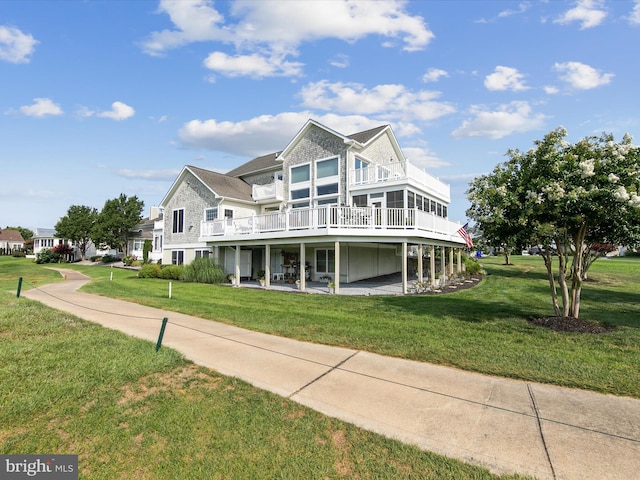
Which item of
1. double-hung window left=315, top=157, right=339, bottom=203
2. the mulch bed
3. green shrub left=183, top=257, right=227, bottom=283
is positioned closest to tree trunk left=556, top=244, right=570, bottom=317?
the mulch bed

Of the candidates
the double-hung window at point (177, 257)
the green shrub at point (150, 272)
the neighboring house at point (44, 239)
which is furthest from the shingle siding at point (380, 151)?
the neighboring house at point (44, 239)

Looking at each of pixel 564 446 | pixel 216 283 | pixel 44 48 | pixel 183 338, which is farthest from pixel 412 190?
pixel 44 48

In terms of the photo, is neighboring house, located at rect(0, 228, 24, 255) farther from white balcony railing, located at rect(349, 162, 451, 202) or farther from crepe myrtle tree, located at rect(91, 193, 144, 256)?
white balcony railing, located at rect(349, 162, 451, 202)

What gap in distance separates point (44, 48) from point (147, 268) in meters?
14.4

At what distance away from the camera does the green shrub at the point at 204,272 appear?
20500mm

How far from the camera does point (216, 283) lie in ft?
67.3

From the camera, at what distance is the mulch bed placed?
7836 mm

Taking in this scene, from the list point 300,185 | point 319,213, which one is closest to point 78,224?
point 300,185

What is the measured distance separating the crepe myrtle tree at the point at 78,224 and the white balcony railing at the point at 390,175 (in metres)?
42.4

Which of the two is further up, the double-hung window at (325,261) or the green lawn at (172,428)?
the double-hung window at (325,261)

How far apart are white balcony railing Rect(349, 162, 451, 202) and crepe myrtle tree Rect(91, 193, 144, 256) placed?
3721cm

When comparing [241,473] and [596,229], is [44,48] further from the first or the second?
[596,229]

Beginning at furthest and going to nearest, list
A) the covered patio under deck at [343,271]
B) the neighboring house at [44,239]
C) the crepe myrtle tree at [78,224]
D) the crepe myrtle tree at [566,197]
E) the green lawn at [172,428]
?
the neighboring house at [44,239] < the crepe myrtle tree at [78,224] < the covered patio under deck at [343,271] < the crepe myrtle tree at [566,197] < the green lawn at [172,428]

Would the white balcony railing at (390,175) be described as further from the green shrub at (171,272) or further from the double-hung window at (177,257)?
the double-hung window at (177,257)
